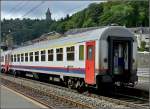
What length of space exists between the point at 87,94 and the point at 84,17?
91.0 m

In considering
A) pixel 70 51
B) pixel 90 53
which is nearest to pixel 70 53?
pixel 70 51

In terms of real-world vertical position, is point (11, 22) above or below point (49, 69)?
above

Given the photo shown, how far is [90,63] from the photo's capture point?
19.1 metres

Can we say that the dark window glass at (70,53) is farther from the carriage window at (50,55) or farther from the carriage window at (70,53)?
the carriage window at (50,55)

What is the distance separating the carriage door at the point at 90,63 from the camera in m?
18.8

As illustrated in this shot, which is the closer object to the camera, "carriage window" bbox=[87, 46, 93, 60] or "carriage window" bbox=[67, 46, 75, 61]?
"carriage window" bbox=[87, 46, 93, 60]

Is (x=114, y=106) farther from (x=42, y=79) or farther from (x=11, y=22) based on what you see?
(x=11, y=22)

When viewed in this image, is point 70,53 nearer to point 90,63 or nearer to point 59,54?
point 59,54

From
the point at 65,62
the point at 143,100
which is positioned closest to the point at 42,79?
the point at 65,62

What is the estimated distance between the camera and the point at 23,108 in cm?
1389

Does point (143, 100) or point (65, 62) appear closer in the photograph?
point (143, 100)

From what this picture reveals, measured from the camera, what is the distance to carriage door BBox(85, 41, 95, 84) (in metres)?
18.8

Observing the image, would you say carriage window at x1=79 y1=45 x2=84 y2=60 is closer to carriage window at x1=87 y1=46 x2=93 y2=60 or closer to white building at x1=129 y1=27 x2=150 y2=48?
carriage window at x1=87 y1=46 x2=93 y2=60

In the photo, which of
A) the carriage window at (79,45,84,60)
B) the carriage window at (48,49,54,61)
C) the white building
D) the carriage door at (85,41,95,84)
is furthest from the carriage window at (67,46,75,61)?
the white building
